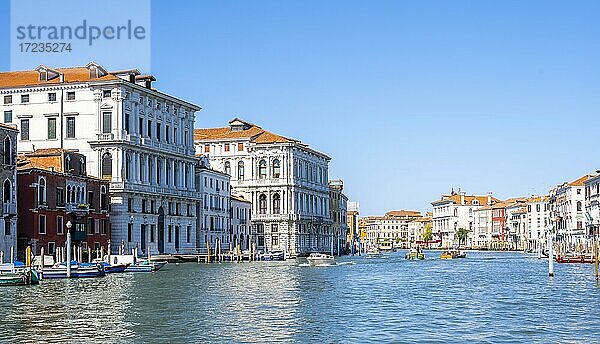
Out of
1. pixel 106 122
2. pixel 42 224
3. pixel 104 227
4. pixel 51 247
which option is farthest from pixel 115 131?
pixel 42 224

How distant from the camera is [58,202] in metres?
47.8

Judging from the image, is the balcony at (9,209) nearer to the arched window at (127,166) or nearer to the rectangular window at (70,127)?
the arched window at (127,166)

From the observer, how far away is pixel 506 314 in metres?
24.1

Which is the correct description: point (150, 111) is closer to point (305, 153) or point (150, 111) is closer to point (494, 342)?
point (305, 153)

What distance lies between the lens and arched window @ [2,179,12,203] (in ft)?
143

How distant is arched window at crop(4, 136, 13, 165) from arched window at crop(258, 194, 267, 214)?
44.1m

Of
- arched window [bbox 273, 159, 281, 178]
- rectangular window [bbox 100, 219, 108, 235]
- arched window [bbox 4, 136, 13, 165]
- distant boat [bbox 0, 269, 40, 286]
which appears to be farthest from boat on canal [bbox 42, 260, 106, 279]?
arched window [bbox 273, 159, 281, 178]

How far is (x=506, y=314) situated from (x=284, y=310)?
5.82 meters

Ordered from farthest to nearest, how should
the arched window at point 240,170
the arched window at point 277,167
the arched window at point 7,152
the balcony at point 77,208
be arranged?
the arched window at point 240,170, the arched window at point 277,167, the balcony at point 77,208, the arched window at point 7,152

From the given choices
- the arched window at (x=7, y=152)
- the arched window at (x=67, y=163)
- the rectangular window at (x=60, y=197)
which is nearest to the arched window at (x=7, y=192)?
the arched window at (x=7, y=152)

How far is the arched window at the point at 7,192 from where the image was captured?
43.5 metres

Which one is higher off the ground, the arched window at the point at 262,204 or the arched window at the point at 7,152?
the arched window at the point at 7,152

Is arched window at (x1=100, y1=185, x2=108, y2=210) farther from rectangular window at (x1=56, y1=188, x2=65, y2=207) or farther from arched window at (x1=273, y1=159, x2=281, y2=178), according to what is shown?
arched window at (x1=273, y1=159, x2=281, y2=178)

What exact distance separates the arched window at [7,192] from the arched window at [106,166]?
1334 centimetres
